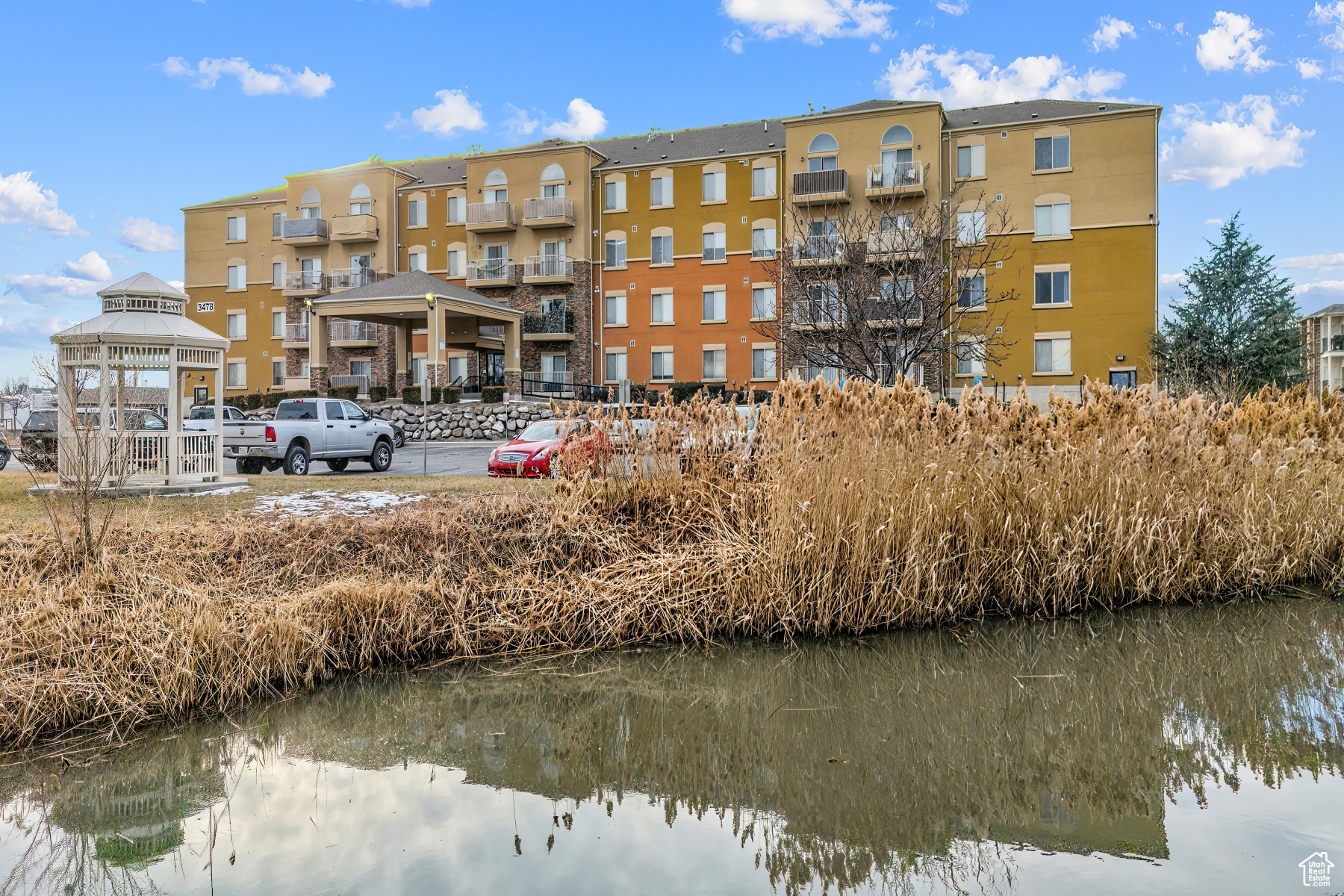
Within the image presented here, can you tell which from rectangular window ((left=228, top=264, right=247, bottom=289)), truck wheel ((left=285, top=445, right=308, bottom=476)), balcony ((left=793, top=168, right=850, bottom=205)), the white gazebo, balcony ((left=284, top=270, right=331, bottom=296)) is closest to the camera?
the white gazebo

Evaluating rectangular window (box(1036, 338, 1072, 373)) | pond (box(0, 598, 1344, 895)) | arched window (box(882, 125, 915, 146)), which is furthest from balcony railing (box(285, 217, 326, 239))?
pond (box(0, 598, 1344, 895))

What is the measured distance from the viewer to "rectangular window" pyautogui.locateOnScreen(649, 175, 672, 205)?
43.7m

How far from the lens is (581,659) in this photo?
22.7 feet

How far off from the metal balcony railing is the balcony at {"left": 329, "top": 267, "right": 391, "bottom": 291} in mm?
6140

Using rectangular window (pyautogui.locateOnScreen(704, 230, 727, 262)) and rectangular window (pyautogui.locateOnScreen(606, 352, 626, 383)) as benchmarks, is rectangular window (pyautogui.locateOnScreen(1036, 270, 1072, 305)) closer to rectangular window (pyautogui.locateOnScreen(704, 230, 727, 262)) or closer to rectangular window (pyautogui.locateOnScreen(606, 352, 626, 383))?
rectangular window (pyautogui.locateOnScreen(704, 230, 727, 262))

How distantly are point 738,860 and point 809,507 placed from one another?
369cm

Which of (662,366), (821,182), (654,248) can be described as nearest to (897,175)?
(821,182)

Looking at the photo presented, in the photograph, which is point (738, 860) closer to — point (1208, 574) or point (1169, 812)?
point (1169, 812)

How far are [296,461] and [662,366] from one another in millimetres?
26207

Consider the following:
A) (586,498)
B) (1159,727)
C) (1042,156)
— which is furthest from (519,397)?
(1159,727)

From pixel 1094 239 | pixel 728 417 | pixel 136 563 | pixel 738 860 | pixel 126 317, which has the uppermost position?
pixel 1094 239

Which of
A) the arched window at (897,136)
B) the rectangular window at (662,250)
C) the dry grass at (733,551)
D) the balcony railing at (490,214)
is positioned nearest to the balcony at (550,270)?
the balcony railing at (490,214)

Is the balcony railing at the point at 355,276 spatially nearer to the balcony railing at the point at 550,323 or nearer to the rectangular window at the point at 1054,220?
the balcony railing at the point at 550,323

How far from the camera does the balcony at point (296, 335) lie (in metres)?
49.8
